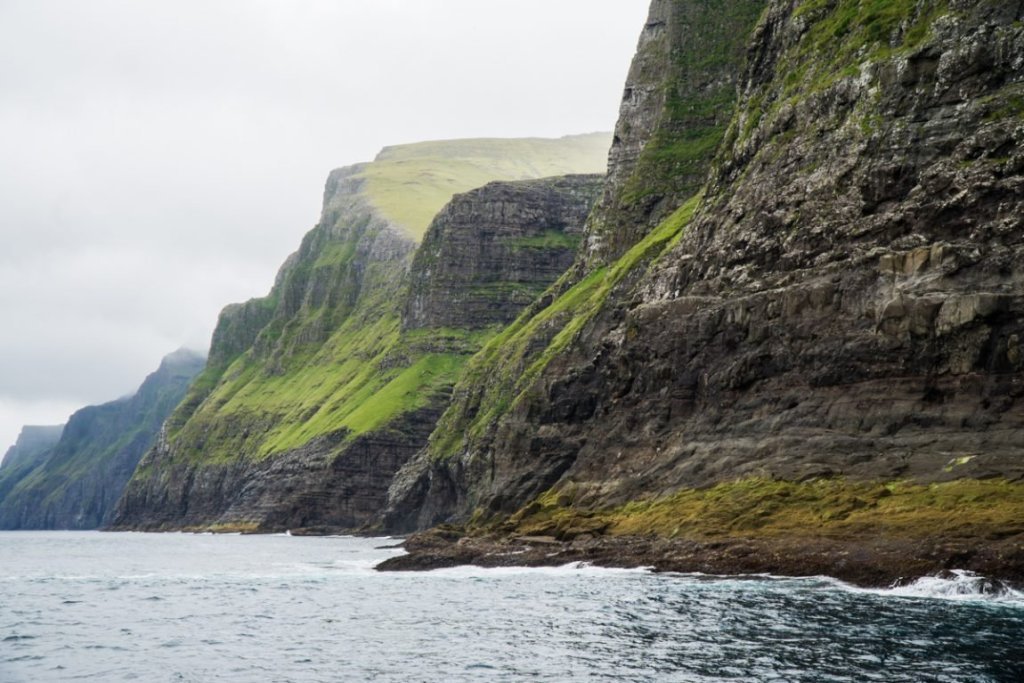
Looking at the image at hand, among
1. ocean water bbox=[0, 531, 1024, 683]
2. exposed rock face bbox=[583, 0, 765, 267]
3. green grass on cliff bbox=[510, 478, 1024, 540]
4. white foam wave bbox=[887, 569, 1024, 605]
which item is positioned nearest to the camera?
ocean water bbox=[0, 531, 1024, 683]

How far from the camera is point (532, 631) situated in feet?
175

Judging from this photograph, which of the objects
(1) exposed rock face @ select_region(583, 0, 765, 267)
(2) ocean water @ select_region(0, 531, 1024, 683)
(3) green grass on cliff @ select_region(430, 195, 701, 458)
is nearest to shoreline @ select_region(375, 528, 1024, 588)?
(2) ocean water @ select_region(0, 531, 1024, 683)

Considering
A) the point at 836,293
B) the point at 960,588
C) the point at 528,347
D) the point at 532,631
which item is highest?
the point at 528,347

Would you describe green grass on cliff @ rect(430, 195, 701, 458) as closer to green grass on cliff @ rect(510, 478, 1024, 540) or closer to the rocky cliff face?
the rocky cliff face

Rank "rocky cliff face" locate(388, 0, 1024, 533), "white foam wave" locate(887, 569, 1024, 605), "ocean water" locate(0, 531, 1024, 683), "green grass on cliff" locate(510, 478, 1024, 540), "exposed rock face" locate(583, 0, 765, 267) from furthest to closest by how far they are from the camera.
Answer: "exposed rock face" locate(583, 0, 765, 267) < "rocky cliff face" locate(388, 0, 1024, 533) < "green grass on cliff" locate(510, 478, 1024, 540) < "white foam wave" locate(887, 569, 1024, 605) < "ocean water" locate(0, 531, 1024, 683)

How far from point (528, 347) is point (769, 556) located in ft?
313

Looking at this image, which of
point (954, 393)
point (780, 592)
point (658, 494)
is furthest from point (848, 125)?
point (780, 592)

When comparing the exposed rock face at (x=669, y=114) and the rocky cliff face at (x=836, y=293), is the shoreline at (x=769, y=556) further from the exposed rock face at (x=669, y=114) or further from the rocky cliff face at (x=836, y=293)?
the exposed rock face at (x=669, y=114)

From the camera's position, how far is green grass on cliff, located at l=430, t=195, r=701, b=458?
141 metres

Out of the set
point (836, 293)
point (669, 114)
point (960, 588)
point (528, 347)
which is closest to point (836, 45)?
point (836, 293)

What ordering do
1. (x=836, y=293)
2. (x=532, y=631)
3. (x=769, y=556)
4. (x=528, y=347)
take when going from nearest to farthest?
(x=532, y=631), (x=769, y=556), (x=836, y=293), (x=528, y=347)

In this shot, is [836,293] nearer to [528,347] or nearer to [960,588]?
[960,588]

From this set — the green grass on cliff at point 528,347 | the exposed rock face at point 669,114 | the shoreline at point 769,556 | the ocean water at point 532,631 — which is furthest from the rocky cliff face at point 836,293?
the exposed rock face at point 669,114

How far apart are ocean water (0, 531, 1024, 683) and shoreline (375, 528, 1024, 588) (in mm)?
1936
